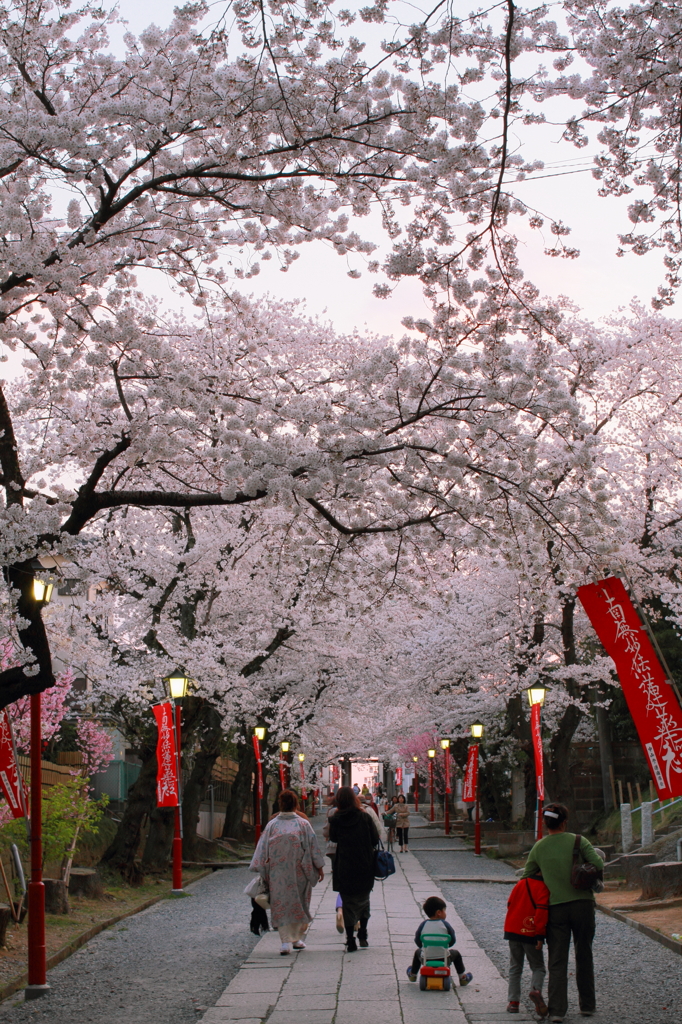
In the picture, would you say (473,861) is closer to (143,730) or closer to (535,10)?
(143,730)

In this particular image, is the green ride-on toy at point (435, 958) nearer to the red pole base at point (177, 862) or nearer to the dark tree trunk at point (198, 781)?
the red pole base at point (177, 862)

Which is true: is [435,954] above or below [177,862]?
above

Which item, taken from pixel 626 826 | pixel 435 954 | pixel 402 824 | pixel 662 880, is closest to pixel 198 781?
pixel 402 824

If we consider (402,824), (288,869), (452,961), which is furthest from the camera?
(402,824)

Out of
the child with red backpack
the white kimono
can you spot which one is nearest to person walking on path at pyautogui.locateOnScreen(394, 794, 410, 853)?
the white kimono

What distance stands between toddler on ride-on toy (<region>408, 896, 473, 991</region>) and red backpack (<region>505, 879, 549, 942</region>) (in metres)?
0.89

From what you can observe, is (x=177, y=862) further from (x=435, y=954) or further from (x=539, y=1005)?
(x=539, y=1005)

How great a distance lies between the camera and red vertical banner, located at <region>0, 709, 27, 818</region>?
976cm

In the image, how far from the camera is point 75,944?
10.4 meters

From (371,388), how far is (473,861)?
17.8 m

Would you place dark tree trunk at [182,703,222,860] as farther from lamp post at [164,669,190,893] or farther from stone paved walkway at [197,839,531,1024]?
stone paved walkway at [197,839,531,1024]

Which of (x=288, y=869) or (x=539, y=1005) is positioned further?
(x=288, y=869)

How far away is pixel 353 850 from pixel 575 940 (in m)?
2.85

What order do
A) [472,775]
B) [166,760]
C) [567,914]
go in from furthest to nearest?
[472,775] < [166,760] < [567,914]
